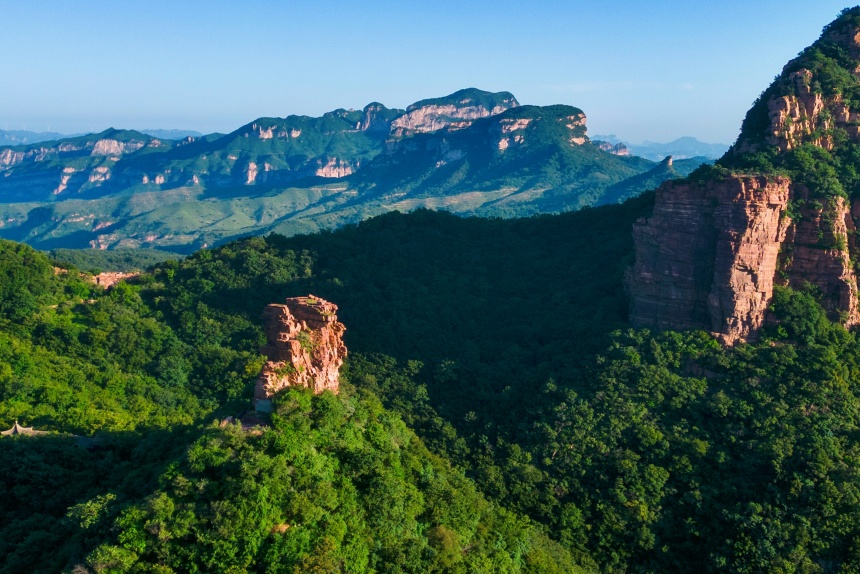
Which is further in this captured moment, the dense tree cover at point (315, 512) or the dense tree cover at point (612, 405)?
the dense tree cover at point (612, 405)

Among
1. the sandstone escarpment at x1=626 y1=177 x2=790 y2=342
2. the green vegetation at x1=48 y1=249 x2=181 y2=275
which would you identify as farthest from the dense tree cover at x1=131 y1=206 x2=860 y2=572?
the green vegetation at x1=48 y1=249 x2=181 y2=275

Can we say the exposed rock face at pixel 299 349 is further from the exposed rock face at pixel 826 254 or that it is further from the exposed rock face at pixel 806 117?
the exposed rock face at pixel 806 117

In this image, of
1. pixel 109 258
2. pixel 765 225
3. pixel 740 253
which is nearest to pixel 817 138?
pixel 765 225

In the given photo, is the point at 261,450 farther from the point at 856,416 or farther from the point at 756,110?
the point at 756,110

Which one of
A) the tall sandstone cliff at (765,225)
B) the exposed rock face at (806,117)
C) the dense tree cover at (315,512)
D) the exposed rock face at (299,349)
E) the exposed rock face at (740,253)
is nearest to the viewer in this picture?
the dense tree cover at (315,512)

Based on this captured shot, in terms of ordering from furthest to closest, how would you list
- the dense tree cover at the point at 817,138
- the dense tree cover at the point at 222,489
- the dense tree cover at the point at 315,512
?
the dense tree cover at the point at 817,138
the dense tree cover at the point at 222,489
the dense tree cover at the point at 315,512

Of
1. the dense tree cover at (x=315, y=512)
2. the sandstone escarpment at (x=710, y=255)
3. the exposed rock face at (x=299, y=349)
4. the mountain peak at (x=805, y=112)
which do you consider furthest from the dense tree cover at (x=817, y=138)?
the dense tree cover at (x=315, y=512)

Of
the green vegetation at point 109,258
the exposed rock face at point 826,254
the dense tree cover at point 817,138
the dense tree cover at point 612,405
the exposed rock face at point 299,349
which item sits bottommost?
the green vegetation at point 109,258

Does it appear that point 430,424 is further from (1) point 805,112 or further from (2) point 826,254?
(1) point 805,112

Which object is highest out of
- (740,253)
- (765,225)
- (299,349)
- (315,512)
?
(765,225)
